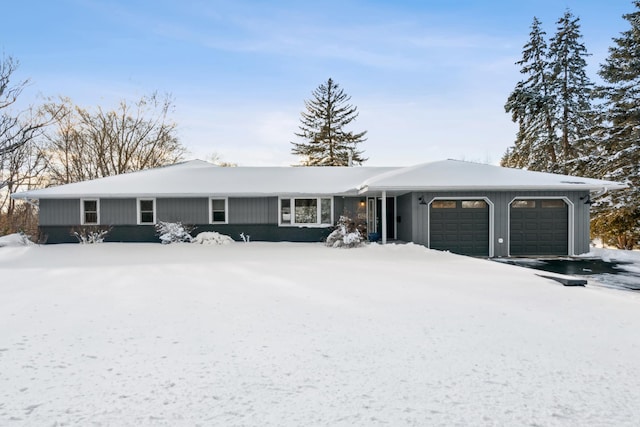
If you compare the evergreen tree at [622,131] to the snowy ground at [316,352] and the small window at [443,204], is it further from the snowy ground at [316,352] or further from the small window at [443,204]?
the snowy ground at [316,352]

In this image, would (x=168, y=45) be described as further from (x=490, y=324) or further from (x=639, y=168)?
(x=639, y=168)

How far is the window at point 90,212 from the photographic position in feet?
50.7

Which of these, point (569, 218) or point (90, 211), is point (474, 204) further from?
point (90, 211)

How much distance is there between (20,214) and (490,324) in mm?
30662

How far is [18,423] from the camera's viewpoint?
7.88 ft

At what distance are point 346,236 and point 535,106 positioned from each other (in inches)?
675

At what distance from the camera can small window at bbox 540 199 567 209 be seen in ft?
42.9

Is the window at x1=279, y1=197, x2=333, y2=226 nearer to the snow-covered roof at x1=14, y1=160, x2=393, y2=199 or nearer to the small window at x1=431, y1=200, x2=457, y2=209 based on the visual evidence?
the snow-covered roof at x1=14, y1=160, x2=393, y2=199

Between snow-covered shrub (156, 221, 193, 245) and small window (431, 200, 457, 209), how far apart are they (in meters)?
9.72

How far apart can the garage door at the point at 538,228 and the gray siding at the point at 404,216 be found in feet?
11.6

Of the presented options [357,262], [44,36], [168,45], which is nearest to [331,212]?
[357,262]

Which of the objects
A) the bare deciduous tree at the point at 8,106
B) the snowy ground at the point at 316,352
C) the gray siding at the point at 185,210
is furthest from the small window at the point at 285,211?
the bare deciduous tree at the point at 8,106

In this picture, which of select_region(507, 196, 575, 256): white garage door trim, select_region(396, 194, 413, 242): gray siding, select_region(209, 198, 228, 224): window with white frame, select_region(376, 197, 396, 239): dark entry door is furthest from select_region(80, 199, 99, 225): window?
select_region(507, 196, 575, 256): white garage door trim

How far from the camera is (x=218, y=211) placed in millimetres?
15766
